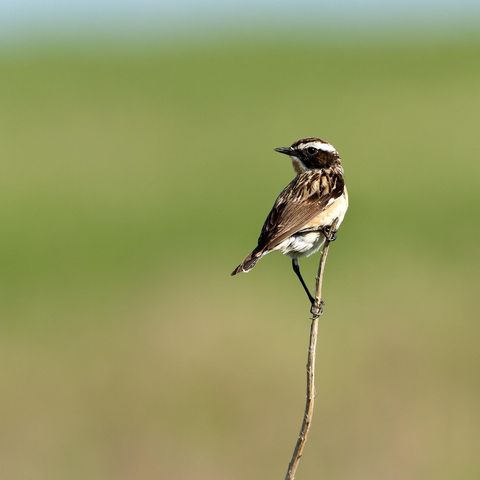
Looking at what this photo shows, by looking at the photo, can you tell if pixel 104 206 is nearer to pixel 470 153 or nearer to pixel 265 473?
pixel 470 153

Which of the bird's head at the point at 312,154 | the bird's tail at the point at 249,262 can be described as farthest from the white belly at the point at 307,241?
the bird's head at the point at 312,154

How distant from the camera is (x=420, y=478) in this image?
1231cm

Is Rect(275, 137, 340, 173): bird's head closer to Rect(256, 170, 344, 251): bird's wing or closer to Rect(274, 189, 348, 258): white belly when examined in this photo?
Rect(256, 170, 344, 251): bird's wing

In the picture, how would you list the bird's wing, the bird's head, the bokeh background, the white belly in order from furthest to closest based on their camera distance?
1. the bokeh background
2. the bird's head
3. the white belly
4. the bird's wing

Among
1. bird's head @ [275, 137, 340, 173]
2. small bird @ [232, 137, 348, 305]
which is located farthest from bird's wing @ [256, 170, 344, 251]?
bird's head @ [275, 137, 340, 173]

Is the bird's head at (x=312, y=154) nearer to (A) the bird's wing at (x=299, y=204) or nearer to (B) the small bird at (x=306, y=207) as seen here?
(B) the small bird at (x=306, y=207)

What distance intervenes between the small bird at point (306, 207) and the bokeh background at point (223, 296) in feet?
18.3

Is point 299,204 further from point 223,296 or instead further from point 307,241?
point 223,296

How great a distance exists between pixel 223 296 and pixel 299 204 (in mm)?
12859

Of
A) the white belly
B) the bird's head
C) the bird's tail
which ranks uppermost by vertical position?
the bird's head

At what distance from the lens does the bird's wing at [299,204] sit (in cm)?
652

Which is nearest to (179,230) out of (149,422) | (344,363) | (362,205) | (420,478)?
(362,205)

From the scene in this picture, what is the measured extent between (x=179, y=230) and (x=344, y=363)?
33.7ft

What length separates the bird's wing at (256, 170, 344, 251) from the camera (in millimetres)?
6523
